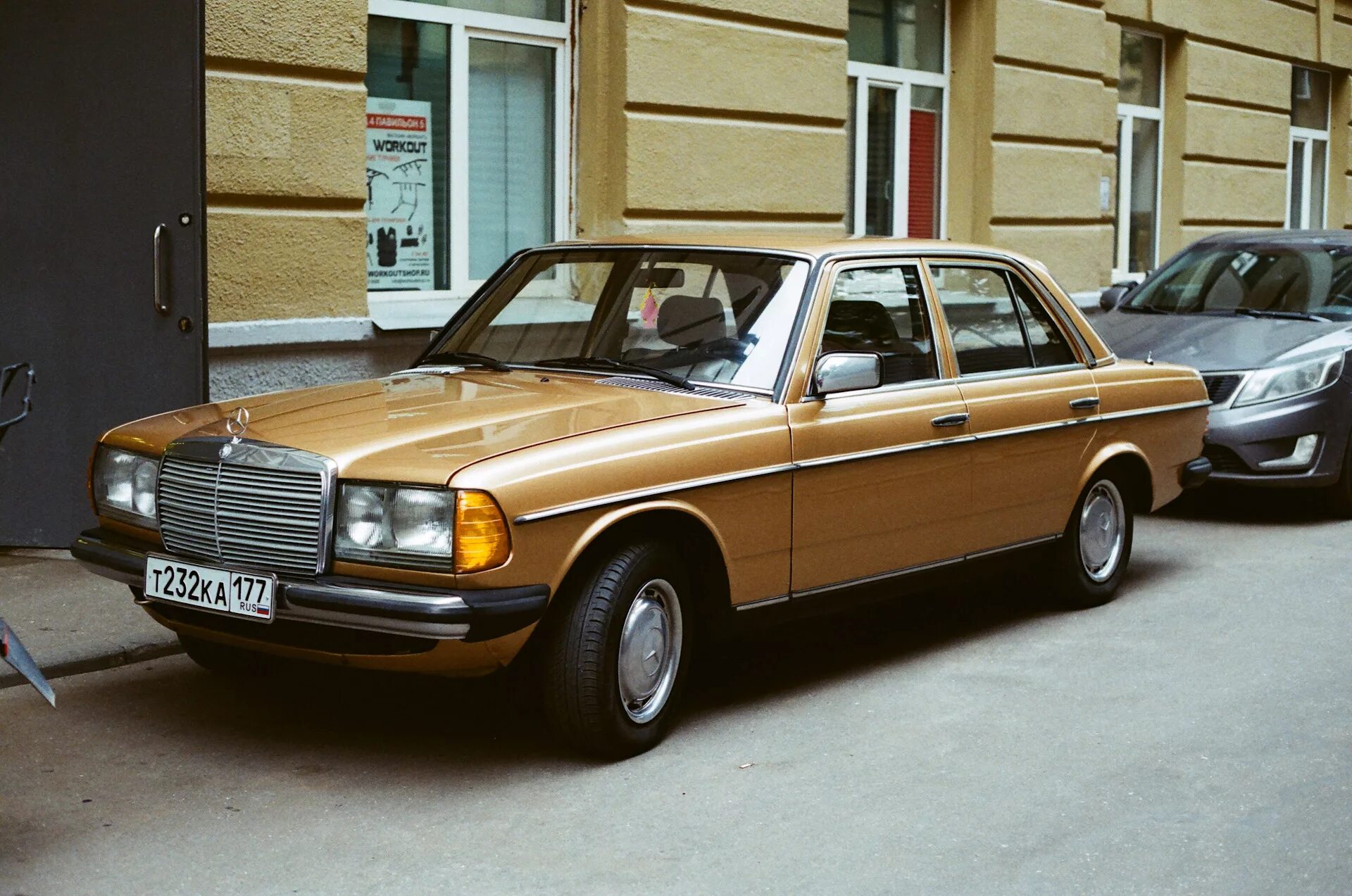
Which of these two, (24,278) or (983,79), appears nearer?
(24,278)

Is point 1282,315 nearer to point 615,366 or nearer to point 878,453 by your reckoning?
point 878,453

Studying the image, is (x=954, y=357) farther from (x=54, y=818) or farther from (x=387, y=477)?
(x=54, y=818)

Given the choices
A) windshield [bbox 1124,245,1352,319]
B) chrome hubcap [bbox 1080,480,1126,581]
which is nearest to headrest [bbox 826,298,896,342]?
chrome hubcap [bbox 1080,480,1126,581]

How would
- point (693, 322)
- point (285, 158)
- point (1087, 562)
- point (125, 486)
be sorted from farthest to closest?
point (285, 158)
point (1087, 562)
point (693, 322)
point (125, 486)

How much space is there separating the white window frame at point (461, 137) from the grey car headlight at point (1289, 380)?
4214 mm

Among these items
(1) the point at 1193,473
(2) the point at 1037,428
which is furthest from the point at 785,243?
(1) the point at 1193,473

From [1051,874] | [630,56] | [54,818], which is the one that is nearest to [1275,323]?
[630,56]

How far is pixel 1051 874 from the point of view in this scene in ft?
12.9

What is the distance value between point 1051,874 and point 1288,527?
19.1 ft

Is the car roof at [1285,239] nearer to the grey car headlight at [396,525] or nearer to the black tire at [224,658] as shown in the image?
the black tire at [224,658]

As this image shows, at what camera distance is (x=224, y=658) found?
18.3 ft

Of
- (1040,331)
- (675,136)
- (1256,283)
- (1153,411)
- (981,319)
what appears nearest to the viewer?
(981,319)

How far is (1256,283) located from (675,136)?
3.70 m

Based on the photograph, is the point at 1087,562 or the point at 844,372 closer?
the point at 844,372
